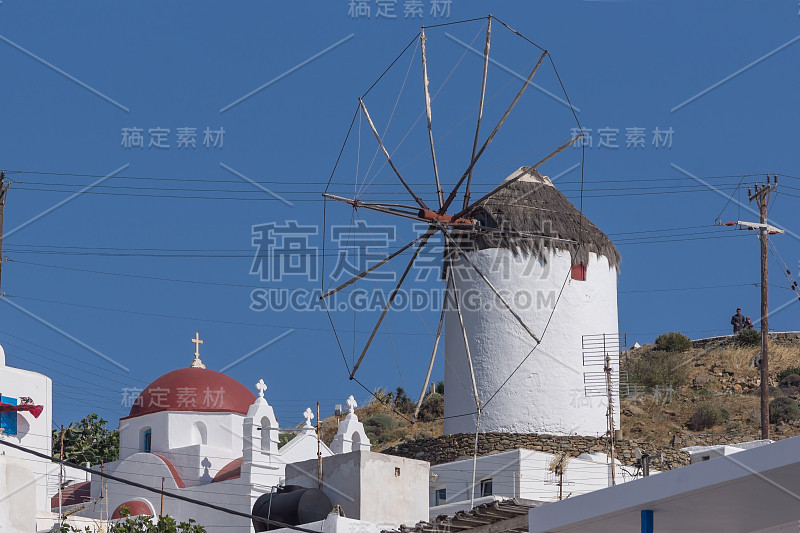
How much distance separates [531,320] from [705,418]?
10.6m

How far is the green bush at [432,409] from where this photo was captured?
2186 inches

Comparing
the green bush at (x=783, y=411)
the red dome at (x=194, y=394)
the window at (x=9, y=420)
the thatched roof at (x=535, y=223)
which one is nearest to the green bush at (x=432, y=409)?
the green bush at (x=783, y=411)

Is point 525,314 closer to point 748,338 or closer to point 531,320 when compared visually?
point 531,320

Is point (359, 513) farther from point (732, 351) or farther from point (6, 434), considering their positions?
point (732, 351)

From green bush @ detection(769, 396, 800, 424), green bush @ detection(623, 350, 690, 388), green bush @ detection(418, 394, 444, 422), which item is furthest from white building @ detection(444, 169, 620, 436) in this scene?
green bush @ detection(418, 394, 444, 422)

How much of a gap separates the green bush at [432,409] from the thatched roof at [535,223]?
1907 cm

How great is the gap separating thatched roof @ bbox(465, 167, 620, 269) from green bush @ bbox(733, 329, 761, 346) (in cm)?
1948

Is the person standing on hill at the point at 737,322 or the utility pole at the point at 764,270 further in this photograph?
the person standing on hill at the point at 737,322

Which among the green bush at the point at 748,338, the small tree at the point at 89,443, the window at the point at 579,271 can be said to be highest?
the window at the point at 579,271

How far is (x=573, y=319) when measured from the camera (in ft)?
120

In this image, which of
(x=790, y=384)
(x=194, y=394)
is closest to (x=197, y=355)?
(x=194, y=394)

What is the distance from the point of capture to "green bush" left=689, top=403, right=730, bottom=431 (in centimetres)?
4334

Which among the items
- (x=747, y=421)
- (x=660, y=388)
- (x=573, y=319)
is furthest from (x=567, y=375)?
(x=660, y=388)

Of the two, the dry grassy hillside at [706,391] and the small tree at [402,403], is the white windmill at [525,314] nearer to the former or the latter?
the dry grassy hillside at [706,391]
